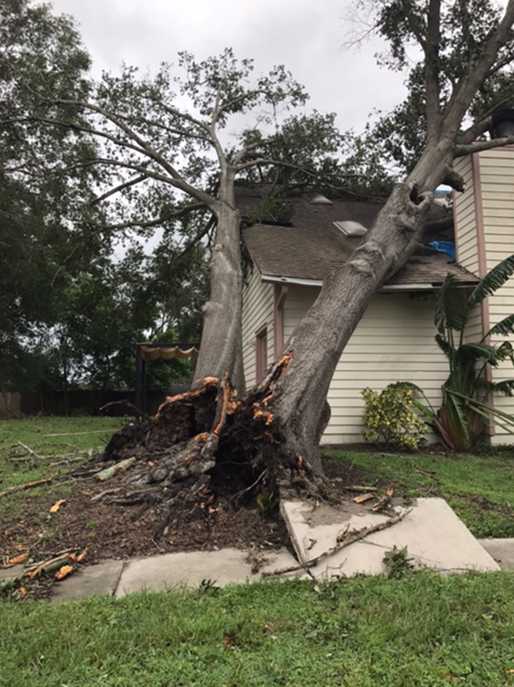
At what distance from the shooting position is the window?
1116 cm

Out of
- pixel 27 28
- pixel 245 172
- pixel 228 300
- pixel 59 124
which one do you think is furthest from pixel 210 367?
pixel 27 28

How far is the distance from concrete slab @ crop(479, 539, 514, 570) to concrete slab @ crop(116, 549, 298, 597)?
142cm

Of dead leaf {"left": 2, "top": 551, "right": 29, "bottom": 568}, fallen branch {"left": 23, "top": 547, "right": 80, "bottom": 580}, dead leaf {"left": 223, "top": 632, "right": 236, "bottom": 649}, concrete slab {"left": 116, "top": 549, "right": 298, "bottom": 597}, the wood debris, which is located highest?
the wood debris

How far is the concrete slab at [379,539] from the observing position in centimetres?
342

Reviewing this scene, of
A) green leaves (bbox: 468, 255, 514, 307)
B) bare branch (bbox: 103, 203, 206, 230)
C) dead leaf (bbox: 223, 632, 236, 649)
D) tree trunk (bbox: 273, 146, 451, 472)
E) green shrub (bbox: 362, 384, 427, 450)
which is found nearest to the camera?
dead leaf (bbox: 223, 632, 236, 649)

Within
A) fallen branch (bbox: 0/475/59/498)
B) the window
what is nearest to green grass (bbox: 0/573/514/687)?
fallen branch (bbox: 0/475/59/498)

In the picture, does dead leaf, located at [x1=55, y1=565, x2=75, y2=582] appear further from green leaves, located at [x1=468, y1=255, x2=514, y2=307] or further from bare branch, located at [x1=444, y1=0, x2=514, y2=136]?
bare branch, located at [x1=444, y1=0, x2=514, y2=136]

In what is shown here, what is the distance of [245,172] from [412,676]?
42.1ft

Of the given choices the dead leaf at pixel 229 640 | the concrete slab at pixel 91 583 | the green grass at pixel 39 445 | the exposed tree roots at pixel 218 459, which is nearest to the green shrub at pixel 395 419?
the exposed tree roots at pixel 218 459

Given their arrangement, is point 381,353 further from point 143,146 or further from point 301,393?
point 143,146

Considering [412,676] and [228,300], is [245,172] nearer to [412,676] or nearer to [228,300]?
[228,300]

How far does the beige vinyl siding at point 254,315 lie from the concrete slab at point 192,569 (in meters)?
6.25

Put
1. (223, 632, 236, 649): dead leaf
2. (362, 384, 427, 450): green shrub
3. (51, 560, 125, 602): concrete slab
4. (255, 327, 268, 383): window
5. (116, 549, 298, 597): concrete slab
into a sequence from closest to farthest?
(223, 632, 236, 649): dead leaf < (51, 560, 125, 602): concrete slab < (116, 549, 298, 597): concrete slab < (362, 384, 427, 450): green shrub < (255, 327, 268, 383): window

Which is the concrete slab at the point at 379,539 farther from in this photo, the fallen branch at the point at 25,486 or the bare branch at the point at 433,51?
the bare branch at the point at 433,51
